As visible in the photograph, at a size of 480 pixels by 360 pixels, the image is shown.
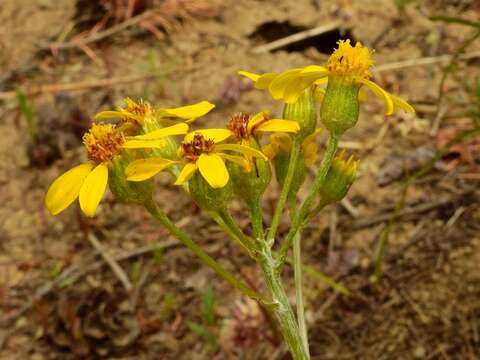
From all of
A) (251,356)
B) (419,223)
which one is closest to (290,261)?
(251,356)

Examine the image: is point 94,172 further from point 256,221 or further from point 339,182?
point 339,182

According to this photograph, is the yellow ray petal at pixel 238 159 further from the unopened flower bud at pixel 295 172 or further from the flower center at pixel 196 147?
the unopened flower bud at pixel 295 172

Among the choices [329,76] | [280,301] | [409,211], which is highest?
[329,76]

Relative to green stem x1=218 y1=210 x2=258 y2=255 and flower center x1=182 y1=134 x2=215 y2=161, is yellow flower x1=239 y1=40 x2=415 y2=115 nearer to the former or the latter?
flower center x1=182 y1=134 x2=215 y2=161

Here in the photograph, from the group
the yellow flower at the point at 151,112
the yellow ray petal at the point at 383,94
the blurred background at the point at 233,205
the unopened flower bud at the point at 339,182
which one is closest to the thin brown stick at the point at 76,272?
the blurred background at the point at 233,205

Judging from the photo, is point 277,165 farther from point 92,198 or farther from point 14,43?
point 14,43

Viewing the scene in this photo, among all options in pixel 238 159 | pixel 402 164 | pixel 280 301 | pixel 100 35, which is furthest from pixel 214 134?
pixel 100 35

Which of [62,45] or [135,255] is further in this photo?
[62,45]
